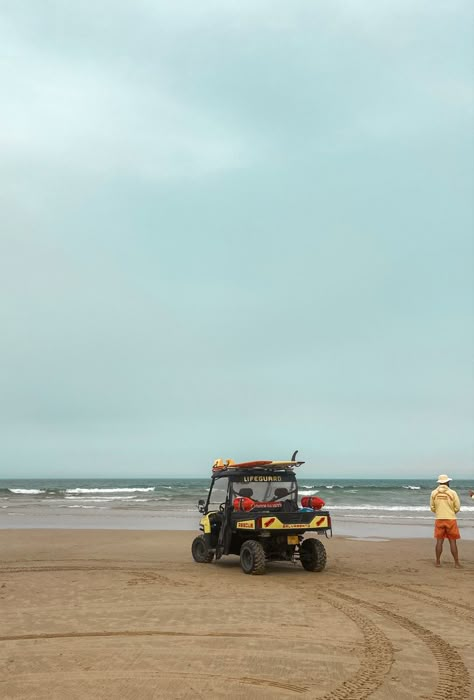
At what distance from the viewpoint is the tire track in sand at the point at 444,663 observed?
16.4 feet

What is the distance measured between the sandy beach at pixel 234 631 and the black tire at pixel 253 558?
303 mm

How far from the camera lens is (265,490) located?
40.2 ft

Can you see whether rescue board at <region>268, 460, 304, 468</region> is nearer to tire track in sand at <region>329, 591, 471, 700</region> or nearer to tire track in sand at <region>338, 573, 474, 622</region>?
tire track in sand at <region>338, 573, 474, 622</region>

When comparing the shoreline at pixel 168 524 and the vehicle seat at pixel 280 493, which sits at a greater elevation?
the vehicle seat at pixel 280 493

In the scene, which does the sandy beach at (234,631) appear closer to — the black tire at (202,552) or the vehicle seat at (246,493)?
the black tire at (202,552)

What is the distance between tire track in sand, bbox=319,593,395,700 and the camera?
16.3ft

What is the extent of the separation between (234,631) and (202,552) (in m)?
6.16

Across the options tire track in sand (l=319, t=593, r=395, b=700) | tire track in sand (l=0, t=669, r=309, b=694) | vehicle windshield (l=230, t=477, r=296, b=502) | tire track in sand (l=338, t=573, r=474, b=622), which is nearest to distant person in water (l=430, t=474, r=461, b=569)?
tire track in sand (l=338, t=573, r=474, b=622)

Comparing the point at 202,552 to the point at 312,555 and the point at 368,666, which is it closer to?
the point at 312,555

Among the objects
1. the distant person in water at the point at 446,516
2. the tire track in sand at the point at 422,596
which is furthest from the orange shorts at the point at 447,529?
the tire track in sand at the point at 422,596

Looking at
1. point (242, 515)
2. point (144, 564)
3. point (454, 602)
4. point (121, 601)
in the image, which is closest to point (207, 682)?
point (121, 601)

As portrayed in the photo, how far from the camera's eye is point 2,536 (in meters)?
18.7

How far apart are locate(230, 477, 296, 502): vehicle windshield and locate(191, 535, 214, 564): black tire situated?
1.43 m

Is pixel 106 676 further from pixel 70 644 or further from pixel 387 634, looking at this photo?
pixel 387 634
